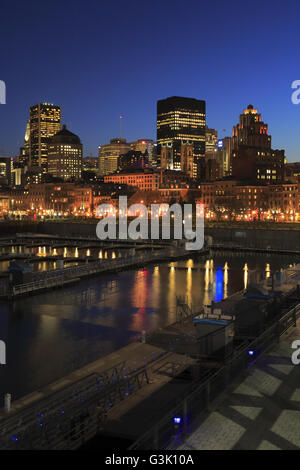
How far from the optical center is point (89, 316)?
40.4m

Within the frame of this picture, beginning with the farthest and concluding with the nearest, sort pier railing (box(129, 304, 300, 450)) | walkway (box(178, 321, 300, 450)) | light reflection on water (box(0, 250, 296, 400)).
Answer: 1. light reflection on water (box(0, 250, 296, 400))
2. walkway (box(178, 321, 300, 450))
3. pier railing (box(129, 304, 300, 450))

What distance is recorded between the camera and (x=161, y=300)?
1898 inches

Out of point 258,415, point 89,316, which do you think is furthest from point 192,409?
point 89,316

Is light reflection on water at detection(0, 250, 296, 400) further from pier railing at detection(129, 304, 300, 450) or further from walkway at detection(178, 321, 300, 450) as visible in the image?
walkway at detection(178, 321, 300, 450)

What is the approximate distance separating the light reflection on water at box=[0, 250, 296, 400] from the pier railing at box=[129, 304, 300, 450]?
10570 mm

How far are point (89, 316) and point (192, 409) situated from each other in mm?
26496

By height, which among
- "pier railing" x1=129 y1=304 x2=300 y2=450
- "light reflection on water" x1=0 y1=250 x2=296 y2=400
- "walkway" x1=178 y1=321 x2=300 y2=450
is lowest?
"light reflection on water" x1=0 y1=250 x2=296 y2=400

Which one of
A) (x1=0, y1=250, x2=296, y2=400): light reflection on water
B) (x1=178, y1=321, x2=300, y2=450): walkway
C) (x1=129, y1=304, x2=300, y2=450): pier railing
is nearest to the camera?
(x1=129, y1=304, x2=300, y2=450): pier railing

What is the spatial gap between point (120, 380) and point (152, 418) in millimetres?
3161

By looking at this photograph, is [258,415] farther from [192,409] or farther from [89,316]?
[89,316]

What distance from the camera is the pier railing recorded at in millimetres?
12664

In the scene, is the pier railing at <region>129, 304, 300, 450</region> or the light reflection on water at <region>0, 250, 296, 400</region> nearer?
the pier railing at <region>129, 304, 300, 450</region>

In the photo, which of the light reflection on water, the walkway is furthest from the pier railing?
the light reflection on water

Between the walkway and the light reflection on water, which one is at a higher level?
the walkway
